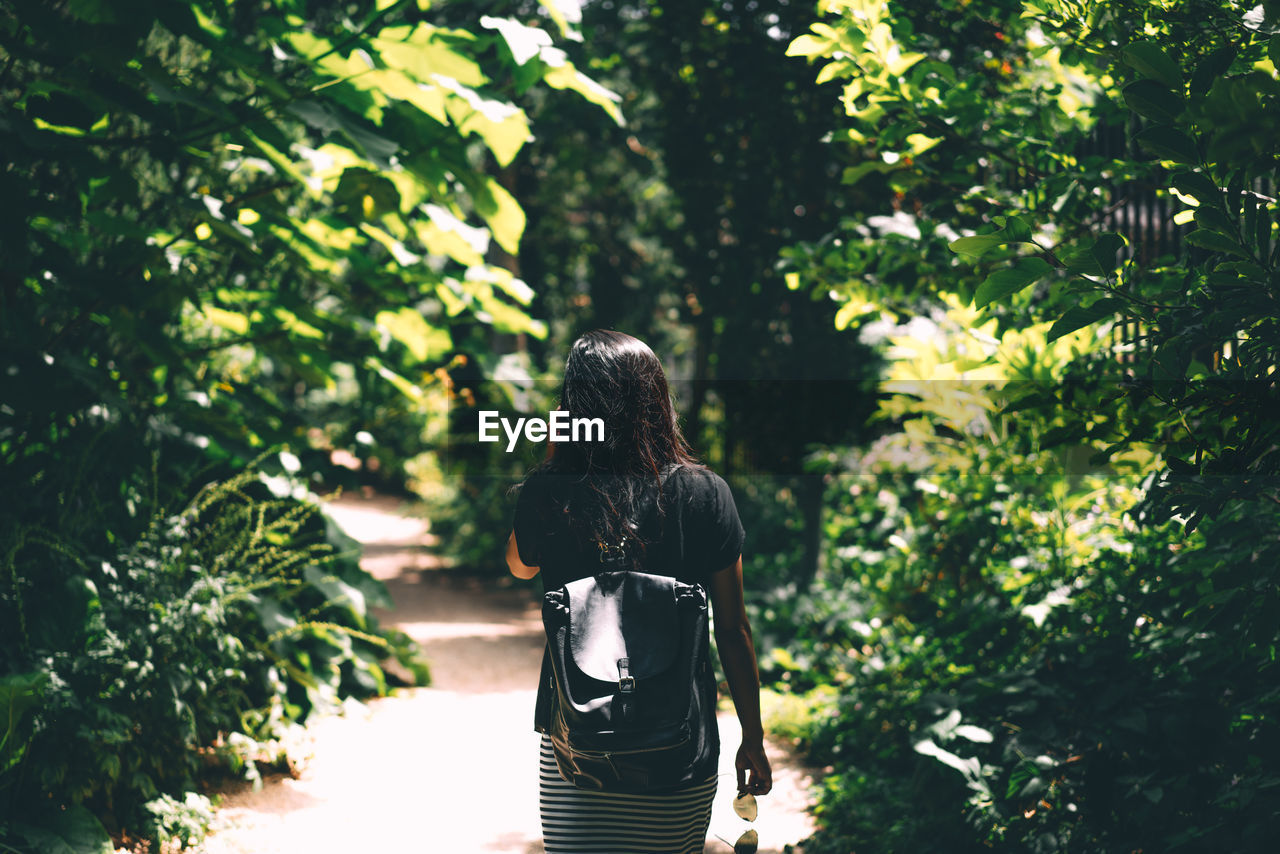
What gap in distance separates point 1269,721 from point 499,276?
3728 mm

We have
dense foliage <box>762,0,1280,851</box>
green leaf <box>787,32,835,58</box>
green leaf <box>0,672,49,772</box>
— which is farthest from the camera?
green leaf <box>787,32,835,58</box>

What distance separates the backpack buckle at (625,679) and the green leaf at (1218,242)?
140cm

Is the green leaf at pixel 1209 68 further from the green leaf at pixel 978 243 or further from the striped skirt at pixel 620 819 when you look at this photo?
the striped skirt at pixel 620 819

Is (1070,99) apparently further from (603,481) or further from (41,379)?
(41,379)

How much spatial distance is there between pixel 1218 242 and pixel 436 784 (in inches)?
155

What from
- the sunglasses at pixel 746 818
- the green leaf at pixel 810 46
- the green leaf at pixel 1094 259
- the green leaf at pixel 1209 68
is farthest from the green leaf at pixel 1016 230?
the sunglasses at pixel 746 818

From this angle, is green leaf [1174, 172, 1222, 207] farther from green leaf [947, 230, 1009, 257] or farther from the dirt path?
the dirt path

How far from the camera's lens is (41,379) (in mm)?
3148

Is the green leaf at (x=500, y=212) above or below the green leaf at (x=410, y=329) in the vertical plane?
above

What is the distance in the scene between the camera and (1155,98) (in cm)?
179

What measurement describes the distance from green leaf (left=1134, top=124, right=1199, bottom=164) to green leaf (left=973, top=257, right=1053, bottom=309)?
1.03ft

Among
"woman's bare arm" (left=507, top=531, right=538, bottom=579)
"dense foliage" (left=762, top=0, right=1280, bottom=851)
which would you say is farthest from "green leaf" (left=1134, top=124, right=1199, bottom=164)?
"woman's bare arm" (left=507, top=531, right=538, bottom=579)

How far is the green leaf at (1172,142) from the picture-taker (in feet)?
5.86

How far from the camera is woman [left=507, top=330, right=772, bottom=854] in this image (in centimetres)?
202
